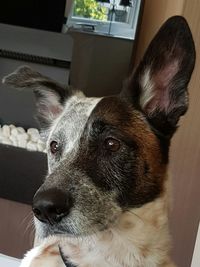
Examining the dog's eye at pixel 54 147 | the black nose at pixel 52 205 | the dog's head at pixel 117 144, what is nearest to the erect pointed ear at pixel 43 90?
the dog's head at pixel 117 144

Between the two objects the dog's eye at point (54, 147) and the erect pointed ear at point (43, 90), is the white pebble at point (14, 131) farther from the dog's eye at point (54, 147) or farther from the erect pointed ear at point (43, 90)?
the dog's eye at point (54, 147)

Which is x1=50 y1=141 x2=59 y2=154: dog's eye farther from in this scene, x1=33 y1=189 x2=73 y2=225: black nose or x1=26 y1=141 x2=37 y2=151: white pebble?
x1=26 y1=141 x2=37 y2=151: white pebble

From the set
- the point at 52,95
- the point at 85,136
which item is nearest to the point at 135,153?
the point at 85,136

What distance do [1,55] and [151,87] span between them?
1.23 metres

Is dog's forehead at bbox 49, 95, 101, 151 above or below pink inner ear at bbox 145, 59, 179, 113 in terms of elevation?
below

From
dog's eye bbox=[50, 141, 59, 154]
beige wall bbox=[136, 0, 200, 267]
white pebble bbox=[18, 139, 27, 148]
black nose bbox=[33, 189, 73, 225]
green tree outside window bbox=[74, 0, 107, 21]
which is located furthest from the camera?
white pebble bbox=[18, 139, 27, 148]

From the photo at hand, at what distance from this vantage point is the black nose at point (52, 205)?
106cm

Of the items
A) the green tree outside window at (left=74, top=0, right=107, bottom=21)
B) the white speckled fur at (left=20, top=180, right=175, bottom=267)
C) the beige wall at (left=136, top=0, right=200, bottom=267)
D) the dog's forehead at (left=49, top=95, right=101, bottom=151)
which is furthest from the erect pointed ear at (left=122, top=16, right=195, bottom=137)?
the green tree outside window at (left=74, top=0, right=107, bottom=21)

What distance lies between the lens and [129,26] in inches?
91.3

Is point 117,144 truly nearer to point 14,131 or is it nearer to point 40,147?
point 40,147

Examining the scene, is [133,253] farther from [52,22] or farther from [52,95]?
[52,22]

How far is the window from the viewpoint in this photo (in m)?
2.24

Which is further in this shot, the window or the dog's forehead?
the window

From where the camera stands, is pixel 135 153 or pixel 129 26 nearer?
pixel 135 153
